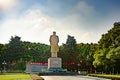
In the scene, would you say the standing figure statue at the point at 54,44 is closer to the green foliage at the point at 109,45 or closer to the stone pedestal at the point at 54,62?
the stone pedestal at the point at 54,62

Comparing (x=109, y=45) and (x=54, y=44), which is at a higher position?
(x=54, y=44)

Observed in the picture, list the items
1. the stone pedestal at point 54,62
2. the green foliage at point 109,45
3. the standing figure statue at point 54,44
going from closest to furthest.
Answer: the green foliage at point 109,45 < the stone pedestal at point 54,62 < the standing figure statue at point 54,44

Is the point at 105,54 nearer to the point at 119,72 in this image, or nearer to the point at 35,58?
the point at 119,72

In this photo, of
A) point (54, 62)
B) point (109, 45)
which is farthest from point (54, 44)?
point (109, 45)

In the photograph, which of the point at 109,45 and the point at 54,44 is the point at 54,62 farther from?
the point at 109,45

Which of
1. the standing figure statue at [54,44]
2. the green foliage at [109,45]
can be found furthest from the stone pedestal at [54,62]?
the green foliage at [109,45]

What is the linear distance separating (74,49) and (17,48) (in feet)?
63.8

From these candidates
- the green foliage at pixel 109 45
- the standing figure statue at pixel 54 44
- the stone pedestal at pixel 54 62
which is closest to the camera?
the green foliage at pixel 109 45

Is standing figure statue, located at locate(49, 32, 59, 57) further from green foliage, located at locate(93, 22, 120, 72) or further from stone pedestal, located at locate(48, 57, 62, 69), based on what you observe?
green foliage, located at locate(93, 22, 120, 72)

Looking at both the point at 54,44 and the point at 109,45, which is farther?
the point at 54,44

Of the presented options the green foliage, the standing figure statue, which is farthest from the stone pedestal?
the green foliage

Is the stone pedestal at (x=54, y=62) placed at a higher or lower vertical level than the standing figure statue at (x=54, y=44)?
lower

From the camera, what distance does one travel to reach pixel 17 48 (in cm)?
9519

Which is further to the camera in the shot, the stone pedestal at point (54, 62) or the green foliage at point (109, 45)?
the stone pedestal at point (54, 62)
